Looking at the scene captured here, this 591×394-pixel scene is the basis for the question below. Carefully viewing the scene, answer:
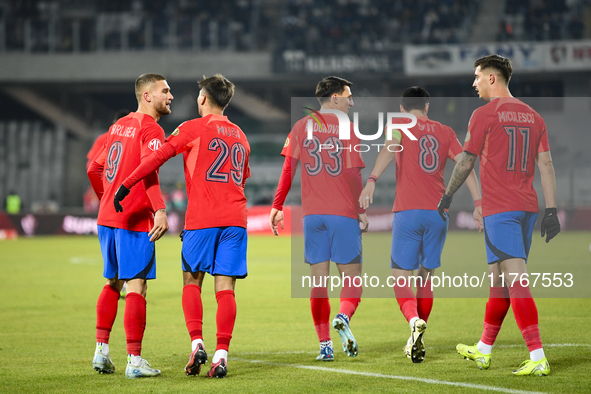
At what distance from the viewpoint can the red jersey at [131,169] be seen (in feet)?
17.3

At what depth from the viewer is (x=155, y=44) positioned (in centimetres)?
3183

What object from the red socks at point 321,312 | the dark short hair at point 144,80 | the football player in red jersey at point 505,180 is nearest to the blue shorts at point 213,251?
the red socks at point 321,312

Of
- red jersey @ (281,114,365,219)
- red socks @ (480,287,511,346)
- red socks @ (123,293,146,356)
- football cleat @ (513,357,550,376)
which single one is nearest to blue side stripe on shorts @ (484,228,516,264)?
red socks @ (480,287,511,346)

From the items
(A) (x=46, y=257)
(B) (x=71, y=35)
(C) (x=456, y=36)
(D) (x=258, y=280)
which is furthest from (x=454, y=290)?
(B) (x=71, y=35)

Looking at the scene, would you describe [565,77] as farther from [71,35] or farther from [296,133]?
[296,133]

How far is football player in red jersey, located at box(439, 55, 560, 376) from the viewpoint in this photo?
511cm

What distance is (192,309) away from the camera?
5195 millimetres

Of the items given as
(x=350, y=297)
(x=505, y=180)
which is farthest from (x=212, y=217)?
(x=505, y=180)

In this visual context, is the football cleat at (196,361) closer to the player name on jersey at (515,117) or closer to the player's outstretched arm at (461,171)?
the player's outstretched arm at (461,171)

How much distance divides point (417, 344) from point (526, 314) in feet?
2.99

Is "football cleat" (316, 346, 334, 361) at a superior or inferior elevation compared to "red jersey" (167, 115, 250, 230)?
inferior

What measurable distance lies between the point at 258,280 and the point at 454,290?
3.54 meters

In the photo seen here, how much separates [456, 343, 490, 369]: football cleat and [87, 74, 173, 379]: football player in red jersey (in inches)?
92.5

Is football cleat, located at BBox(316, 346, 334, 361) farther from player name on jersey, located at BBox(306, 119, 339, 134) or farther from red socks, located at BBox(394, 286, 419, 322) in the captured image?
player name on jersey, located at BBox(306, 119, 339, 134)
